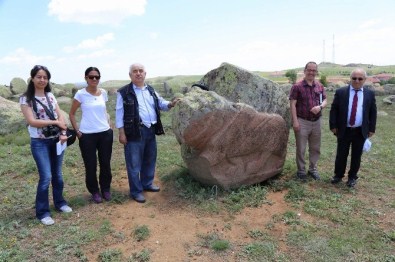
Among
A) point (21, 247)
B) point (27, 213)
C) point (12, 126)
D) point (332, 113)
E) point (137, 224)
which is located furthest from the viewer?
point (12, 126)

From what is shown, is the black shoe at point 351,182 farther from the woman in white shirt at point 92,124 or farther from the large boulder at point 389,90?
Answer: the large boulder at point 389,90

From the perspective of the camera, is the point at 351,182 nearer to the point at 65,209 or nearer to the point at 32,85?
the point at 65,209

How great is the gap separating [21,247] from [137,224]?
1.97m

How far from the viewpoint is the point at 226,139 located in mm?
7793

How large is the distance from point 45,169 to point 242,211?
3.87 meters

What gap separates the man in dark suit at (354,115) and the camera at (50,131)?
236 inches

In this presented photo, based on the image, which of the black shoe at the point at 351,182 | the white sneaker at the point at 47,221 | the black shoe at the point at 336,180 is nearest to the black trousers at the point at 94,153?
the white sneaker at the point at 47,221

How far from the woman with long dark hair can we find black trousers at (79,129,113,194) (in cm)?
53

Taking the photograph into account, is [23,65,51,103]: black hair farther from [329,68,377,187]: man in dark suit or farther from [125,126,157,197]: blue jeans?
[329,68,377,187]: man in dark suit

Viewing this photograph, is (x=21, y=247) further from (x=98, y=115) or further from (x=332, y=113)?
(x=332, y=113)

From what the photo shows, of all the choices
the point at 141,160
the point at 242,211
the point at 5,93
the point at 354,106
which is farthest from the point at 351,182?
the point at 5,93

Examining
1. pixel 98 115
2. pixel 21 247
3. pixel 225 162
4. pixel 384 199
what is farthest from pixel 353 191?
pixel 21 247

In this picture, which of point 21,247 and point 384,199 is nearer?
point 21,247

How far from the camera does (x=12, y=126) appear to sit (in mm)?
16500
